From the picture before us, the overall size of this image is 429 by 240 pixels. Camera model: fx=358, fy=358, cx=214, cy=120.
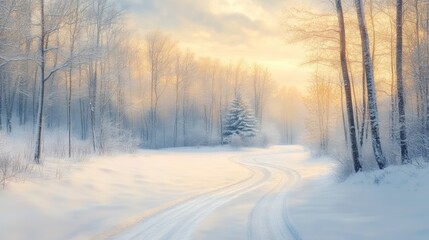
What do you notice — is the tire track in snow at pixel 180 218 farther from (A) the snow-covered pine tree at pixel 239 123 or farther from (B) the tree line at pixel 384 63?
(A) the snow-covered pine tree at pixel 239 123

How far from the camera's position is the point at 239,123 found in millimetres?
58594

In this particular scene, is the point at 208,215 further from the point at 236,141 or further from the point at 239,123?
the point at 239,123

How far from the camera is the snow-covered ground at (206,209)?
312 inches

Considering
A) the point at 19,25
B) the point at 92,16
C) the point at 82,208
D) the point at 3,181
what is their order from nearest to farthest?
the point at 3,181
the point at 82,208
the point at 19,25
the point at 92,16

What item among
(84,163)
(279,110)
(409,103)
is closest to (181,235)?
(84,163)

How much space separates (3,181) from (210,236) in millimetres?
6094

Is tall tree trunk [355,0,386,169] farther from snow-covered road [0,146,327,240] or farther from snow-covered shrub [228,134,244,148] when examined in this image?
snow-covered shrub [228,134,244,148]

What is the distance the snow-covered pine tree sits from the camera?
57969 millimetres

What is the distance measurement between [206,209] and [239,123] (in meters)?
47.5

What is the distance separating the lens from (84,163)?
1680cm

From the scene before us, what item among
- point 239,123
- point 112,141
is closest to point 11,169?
point 112,141

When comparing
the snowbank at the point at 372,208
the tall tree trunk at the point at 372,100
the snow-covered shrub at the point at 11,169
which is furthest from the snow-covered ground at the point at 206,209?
the tall tree trunk at the point at 372,100

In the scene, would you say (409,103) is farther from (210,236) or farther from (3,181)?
(3,181)

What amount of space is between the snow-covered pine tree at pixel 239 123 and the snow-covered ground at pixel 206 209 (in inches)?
1673
